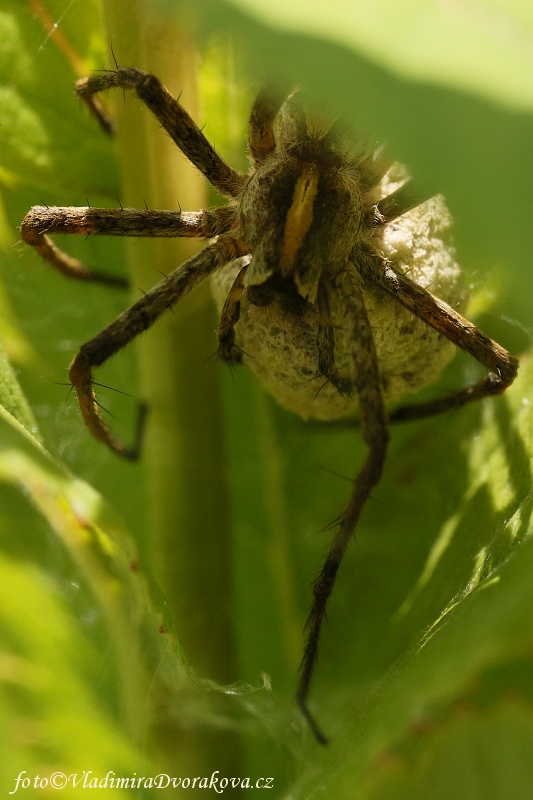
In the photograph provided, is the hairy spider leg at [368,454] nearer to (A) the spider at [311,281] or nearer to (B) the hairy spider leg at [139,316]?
(A) the spider at [311,281]

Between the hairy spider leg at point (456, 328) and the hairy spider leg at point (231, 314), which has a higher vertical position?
the hairy spider leg at point (456, 328)

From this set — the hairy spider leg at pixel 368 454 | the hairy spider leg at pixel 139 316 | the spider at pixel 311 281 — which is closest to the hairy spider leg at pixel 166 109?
the spider at pixel 311 281

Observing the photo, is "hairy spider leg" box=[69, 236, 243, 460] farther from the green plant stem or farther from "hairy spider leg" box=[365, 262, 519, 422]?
"hairy spider leg" box=[365, 262, 519, 422]

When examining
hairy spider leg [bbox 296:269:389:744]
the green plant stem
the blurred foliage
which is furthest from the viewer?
the green plant stem

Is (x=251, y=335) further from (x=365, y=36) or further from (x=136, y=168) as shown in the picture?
(x=365, y=36)

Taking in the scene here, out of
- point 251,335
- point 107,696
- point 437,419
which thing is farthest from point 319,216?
point 107,696

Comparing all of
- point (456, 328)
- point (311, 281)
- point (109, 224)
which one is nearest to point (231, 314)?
point (311, 281)

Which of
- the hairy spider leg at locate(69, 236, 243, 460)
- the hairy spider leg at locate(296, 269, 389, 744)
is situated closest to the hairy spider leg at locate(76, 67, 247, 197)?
the hairy spider leg at locate(69, 236, 243, 460)

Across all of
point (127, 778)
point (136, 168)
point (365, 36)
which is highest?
point (365, 36)
